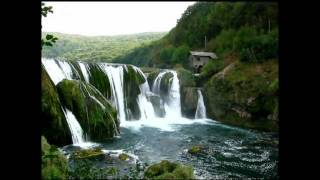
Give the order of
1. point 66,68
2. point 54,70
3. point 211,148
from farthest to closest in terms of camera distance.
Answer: point 66,68, point 54,70, point 211,148

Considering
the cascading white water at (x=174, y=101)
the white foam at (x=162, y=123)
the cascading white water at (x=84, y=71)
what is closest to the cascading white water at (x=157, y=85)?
the cascading white water at (x=174, y=101)

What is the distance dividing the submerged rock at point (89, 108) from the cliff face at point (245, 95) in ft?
40.3

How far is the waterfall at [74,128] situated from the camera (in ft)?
73.9

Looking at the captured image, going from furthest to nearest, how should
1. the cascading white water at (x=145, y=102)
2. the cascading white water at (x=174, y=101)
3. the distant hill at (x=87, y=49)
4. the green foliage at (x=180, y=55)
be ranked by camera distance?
the distant hill at (x=87, y=49)
the green foliage at (x=180, y=55)
the cascading white water at (x=174, y=101)
the cascading white water at (x=145, y=102)

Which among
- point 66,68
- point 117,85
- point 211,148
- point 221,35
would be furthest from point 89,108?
point 221,35

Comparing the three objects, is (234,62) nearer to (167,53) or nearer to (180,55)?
(180,55)

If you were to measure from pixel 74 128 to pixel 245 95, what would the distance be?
17.2 m

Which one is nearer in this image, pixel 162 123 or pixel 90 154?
pixel 90 154

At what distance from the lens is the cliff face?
32688mm

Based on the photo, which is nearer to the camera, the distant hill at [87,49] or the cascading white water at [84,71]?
the cascading white water at [84,71]

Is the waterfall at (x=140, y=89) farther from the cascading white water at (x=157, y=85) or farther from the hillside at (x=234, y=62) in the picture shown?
the hillside at (x=234, y=62)

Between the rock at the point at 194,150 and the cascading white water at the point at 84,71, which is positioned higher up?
the cascading white water at the point at 84,71

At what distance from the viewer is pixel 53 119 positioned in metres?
21.2
